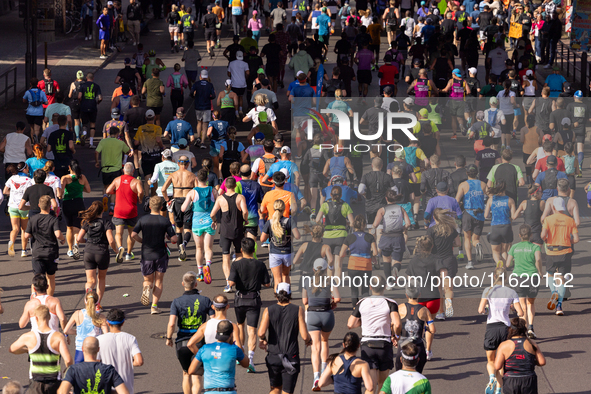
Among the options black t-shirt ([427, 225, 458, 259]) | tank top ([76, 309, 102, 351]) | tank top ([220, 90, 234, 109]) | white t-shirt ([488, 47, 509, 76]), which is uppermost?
white t-shirt ([488, 47, 509, 76])

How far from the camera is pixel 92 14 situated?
33469 millimetres

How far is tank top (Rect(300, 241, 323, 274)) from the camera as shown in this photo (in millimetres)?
11586

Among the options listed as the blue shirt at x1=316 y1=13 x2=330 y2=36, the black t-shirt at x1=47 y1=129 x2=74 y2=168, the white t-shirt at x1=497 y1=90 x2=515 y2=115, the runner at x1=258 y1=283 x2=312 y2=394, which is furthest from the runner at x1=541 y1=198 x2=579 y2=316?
the blue shirt at x1=316 y1=13 x2=330 y2=36

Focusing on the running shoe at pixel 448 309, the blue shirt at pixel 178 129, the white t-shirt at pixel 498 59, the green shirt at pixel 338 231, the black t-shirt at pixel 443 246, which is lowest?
the running shoe at pixel 448 309

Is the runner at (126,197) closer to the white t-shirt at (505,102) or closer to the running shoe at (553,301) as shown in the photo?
the running shoe at (553,301)

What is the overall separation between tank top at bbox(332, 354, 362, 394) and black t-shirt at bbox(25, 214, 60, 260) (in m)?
5.20

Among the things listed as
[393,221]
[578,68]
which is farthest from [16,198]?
[578,68]

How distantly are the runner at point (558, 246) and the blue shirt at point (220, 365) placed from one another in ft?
18.6

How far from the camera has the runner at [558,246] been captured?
480 inches

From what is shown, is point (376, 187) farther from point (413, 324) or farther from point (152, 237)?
point (413, 324)

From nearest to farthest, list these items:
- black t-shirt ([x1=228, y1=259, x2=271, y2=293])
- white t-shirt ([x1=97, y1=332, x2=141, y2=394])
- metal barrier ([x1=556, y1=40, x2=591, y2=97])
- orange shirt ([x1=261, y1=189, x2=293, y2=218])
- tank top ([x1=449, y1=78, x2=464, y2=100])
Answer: white t-shirt ([x1=97, y1=332, x2=141, y2=394]), black t-shirt ([x1=228, y1=259, x2=271, y2=293]), orange shirt ([x1=261, y1=189, x2=293, y2=218]), tank top ([x1=449, y1=78, x2=464, y2=100]), metal barrier ([x1=556, y1=40, x2=591, y2=97])

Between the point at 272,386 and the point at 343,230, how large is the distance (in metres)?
3.41

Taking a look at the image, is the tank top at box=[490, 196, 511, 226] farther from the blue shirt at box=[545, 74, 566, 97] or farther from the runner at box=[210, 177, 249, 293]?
the blue shirt at box=[545, 74, 566, 97]

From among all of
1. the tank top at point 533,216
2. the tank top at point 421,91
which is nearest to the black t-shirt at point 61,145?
the tank top at point 533,216
